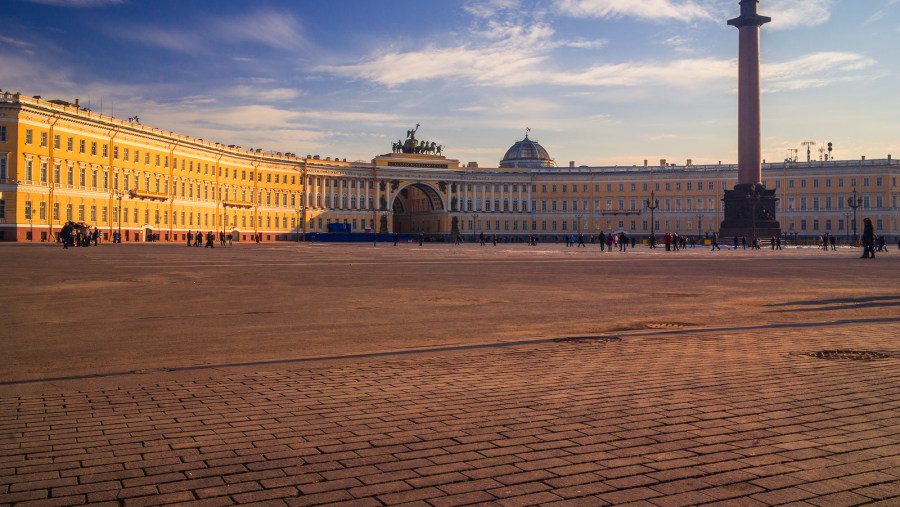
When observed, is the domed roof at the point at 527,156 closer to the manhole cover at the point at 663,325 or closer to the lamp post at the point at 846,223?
the lamp post at the point at 846,223

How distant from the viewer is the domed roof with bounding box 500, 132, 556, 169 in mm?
148625

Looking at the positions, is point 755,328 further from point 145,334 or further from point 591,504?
point 145,334

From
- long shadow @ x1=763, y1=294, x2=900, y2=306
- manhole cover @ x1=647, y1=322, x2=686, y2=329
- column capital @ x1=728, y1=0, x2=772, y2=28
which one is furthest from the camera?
column capital @ x1=728, y1=0, x2=772, y2=28

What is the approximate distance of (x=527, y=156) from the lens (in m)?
151

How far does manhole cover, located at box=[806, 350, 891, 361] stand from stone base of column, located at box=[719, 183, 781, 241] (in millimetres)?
66908

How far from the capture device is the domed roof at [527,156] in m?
149

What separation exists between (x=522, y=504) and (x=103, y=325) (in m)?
9.14

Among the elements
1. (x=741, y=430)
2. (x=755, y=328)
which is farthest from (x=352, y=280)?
(x=741, y=430)

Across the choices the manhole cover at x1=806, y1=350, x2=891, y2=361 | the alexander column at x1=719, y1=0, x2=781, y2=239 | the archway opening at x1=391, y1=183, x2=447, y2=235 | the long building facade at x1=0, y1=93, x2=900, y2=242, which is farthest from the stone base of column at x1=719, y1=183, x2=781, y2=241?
the manhole cover at x1=806, y1=350, x2=891, y2=361

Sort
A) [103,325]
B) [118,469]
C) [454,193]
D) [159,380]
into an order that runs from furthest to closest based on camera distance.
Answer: [454,193] → [103,325] → [159,380] → [118,469]

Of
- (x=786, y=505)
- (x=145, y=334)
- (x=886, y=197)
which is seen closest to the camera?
(x=786, y=505)

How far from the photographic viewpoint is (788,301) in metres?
15.2

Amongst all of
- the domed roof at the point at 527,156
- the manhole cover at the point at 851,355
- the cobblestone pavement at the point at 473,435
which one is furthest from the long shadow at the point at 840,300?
the domed roof at the point at 527,156

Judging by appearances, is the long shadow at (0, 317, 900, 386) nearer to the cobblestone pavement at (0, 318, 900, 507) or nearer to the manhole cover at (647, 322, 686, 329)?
the cobblestone pavement at (0, 318, 900, 507)
